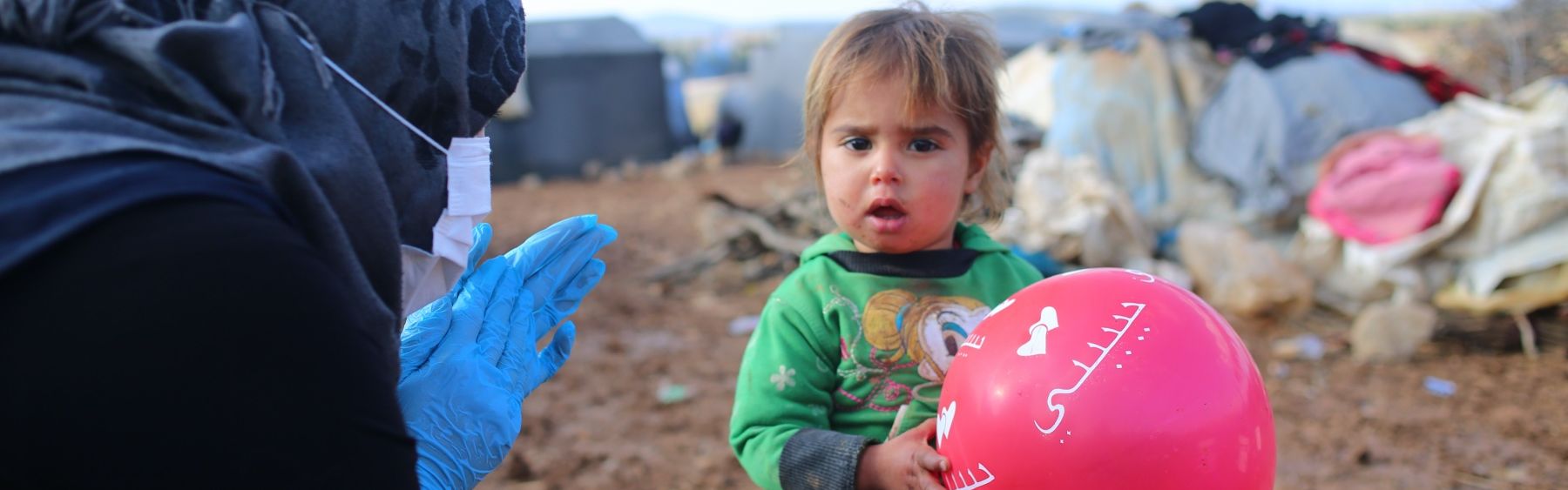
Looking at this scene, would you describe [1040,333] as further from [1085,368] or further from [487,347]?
[487,347]

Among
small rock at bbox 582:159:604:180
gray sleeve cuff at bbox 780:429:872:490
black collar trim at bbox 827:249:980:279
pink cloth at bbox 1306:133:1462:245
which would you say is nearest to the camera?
gray sleeve cuff at bbox 780:429:872:490

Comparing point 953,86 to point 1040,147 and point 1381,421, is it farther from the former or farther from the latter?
point 1040,147

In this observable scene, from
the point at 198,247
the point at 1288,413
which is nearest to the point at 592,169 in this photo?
the point at 1288,413

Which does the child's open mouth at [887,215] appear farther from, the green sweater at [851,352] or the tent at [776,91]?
the tent at [776,91]

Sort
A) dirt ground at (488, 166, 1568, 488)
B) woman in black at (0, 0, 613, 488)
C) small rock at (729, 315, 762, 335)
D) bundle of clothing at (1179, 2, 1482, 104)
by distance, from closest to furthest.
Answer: woman in black at (0, 0, 613, 488), dirt ground at (488, 166, 1568, 488), small rock at (729, 315, 762, 335), bundle of clothing at (1179, 2, 1482, 104)

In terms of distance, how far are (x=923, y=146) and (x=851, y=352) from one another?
45 cm

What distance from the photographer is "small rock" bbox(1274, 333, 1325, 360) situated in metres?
5.63

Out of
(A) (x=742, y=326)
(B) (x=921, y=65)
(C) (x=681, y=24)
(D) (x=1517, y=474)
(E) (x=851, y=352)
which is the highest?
(B) (x=921, y=65)

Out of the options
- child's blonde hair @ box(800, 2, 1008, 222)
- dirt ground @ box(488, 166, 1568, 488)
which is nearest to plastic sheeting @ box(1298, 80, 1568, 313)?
dirt ground @ box(488, 166, 1568, 488)

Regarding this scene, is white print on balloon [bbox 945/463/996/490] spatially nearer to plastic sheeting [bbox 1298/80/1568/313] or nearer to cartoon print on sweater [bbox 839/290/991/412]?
cartoon print on sweater [bbox 839/290/991/412]

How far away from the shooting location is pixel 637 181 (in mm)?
15656

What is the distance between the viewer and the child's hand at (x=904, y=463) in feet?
5.90

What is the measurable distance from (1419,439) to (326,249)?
4723 mm

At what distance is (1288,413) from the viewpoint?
4.86 m
